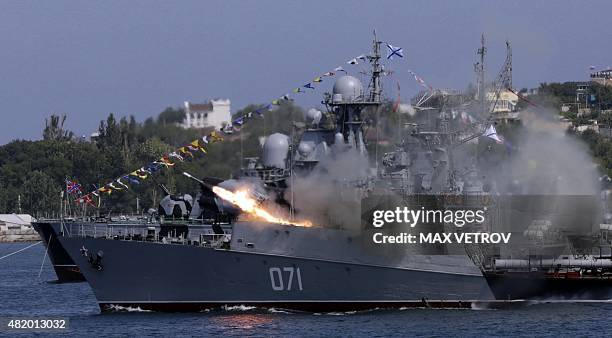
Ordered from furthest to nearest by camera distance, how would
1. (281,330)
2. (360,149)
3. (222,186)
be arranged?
(360,149)
(222,186)
(281,330)

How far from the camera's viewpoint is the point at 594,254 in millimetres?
50844

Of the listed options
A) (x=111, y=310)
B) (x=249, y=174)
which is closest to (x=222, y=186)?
(x=249, y=174)

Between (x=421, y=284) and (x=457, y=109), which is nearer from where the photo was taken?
(x=421, y=284)

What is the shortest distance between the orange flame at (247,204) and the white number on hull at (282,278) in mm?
1786

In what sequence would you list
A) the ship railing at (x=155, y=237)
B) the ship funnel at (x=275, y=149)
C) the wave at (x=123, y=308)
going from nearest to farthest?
the ship railing at (x=155, y=237) → the wave at (x=123, y=308) → the ship funnel at (x=275, y=149)

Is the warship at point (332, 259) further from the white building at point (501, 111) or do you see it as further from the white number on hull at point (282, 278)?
the white building at point (501, 111)

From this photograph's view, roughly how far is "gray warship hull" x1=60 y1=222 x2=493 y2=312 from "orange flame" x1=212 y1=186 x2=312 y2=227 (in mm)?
1120

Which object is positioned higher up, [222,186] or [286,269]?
[222,186]

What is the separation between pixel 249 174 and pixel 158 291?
283 inches

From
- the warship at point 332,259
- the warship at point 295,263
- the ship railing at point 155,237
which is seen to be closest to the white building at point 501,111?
the warship at point 332,259

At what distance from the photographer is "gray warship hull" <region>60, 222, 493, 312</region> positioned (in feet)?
161

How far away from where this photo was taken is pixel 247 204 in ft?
169

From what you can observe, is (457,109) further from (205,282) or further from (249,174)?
(205,282)

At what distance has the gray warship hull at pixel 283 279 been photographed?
4916cm
